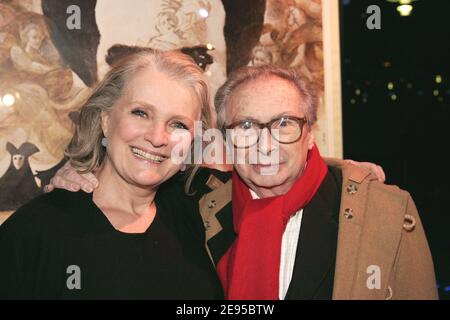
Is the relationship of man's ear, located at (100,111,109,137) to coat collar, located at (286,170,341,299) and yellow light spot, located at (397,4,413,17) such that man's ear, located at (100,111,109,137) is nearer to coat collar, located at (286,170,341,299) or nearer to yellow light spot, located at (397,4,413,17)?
coat collar, located at (286,170,341,299)

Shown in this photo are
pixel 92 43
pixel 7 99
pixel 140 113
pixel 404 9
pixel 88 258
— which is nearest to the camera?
pixel 88 258

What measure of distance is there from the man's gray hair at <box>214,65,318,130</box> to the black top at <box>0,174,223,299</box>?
0.61 meters

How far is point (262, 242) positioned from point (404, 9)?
197 centimetres

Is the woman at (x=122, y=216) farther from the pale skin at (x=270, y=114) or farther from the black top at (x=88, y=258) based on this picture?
the pale skin at (x=270, y=114)

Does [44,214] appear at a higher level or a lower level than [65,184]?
lower

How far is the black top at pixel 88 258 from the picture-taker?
175cm

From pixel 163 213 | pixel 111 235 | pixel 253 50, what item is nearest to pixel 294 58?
→ pixel 253 50

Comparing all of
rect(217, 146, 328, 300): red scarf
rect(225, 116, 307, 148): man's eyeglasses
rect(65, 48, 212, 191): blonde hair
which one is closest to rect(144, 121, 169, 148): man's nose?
rect(65, 48, 212, 191): blonde hair

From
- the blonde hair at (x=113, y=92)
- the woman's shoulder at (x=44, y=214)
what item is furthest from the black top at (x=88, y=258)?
the blonde hair at (x=113, y=92)

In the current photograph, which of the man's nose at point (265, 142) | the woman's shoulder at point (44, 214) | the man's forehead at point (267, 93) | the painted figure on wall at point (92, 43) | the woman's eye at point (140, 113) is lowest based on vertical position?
the woman's shoulder at point (44, 214)

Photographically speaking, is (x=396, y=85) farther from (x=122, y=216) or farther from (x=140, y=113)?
(x=122, y=216)

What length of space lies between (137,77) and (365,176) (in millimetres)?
1040

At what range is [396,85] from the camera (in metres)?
3.15

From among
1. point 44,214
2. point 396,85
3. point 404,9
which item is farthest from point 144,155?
point 404,9
